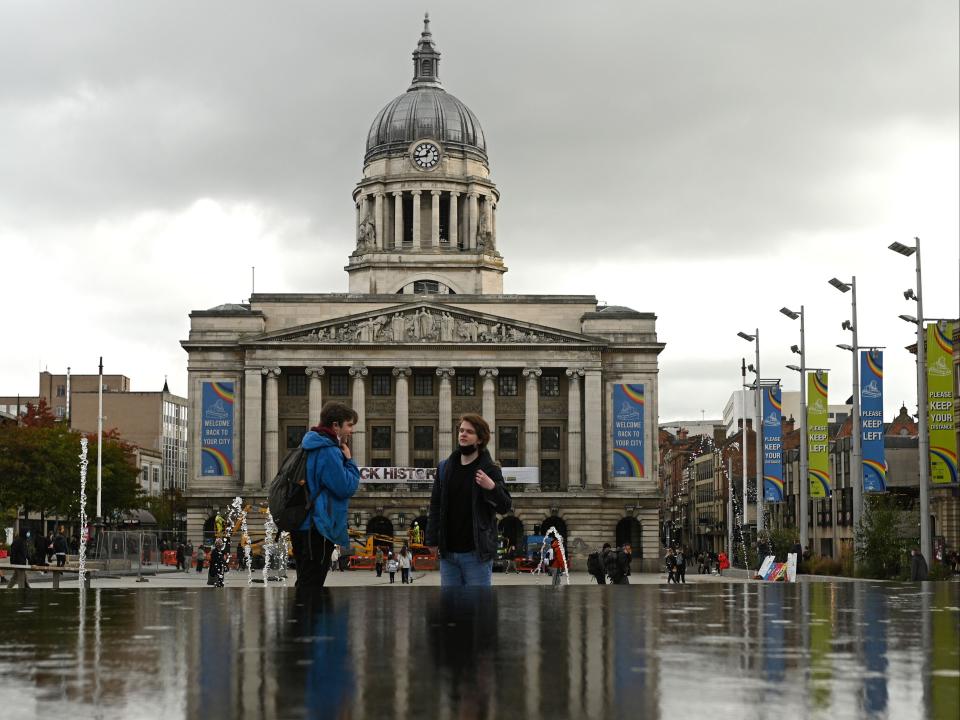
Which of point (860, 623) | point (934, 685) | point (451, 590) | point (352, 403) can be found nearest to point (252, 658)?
point (934, 685)

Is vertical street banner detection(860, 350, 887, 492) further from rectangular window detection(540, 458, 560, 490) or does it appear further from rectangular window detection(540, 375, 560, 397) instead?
rectangular window detection(540, 375, 560, 397)

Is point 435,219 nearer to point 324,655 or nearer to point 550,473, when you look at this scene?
point 550,473

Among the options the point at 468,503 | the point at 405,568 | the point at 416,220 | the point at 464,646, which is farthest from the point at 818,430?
the point at 416,220

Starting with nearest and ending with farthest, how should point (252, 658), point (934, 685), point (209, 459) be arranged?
point (934, 685)
point (252, 658)
point (209, 459)

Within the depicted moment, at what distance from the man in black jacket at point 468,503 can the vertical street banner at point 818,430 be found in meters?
48.8

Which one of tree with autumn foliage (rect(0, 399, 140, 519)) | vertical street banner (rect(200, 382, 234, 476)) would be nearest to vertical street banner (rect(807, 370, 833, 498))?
vertical street banner (rect(200, 382, 234, 476))

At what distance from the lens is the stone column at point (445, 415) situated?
111 metres

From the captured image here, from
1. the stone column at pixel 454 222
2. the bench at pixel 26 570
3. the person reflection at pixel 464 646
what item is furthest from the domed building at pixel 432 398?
the person reflection at pixel 464 646

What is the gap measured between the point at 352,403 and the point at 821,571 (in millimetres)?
54324

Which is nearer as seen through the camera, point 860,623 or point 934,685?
point 934,685

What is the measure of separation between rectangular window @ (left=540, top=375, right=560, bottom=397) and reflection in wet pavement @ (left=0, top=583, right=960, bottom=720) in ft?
318

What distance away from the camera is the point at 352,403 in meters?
110

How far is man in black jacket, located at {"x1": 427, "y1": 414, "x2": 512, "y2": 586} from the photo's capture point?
1681 centimetres

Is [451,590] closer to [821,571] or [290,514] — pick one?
[290,514]
